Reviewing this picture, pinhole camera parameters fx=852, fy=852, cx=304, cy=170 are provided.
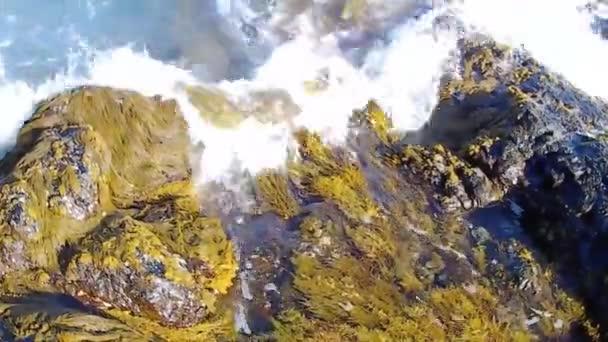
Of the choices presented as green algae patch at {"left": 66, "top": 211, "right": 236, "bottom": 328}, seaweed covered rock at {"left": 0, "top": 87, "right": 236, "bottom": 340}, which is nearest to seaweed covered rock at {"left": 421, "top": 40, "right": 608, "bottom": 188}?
seaweed covered rock at {"left": 0, "top": 87, "right": 236, "bottom": 340}

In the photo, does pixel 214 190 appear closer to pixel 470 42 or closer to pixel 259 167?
→ pixel 259 167

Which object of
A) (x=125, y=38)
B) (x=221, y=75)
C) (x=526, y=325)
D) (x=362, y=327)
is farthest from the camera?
(x=125, y=38)

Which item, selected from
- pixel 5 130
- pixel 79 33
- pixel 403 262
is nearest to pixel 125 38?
pixel 79 33

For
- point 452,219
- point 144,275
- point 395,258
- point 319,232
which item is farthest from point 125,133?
point 452,219

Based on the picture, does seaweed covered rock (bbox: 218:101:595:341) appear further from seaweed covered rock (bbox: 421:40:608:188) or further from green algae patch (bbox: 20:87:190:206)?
green algae patch (bbox: 20:87:190:206)

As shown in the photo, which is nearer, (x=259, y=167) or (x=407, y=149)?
(x=259, y=167)

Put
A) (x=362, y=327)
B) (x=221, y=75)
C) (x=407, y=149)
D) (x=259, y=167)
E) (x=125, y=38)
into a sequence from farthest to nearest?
(x=125, y=38)
(x=221, y=75)
(x=407, y=149)
(x=259, y=167)
(x=362, y=327)

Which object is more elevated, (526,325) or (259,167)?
(259,167)

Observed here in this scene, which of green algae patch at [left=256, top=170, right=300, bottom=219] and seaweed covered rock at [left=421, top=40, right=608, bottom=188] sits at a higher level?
seaweed covered rock at [left=421, top=40, right=608, bottom=188]

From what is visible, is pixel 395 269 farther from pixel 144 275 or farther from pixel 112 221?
pixel 112 221
